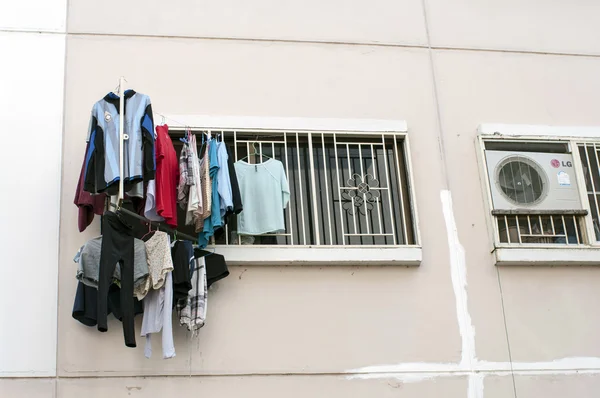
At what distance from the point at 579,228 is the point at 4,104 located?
498cm

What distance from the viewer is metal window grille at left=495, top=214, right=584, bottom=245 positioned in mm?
7781

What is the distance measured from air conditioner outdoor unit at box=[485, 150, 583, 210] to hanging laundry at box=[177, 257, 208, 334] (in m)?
2.61

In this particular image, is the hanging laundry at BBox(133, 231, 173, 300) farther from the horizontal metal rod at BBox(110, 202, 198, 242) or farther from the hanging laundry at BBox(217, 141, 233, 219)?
the hanging laundry at BBox(217, 141, 233, 219)

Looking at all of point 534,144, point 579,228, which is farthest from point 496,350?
point 534,144

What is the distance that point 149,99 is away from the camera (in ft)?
23.8

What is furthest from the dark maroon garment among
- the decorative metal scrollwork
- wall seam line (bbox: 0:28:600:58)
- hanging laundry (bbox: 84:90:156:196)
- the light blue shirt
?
the decorative metal scrollwork

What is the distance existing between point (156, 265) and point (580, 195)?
3.74 metres

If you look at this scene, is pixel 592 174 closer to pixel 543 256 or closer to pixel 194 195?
pixel 543 256

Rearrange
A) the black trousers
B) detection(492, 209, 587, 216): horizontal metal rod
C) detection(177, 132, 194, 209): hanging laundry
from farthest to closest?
detection(492, 209, 587, 216): horizontal metal rod, detection(177, 132, 194, 209): hanging laundry, the black trousers

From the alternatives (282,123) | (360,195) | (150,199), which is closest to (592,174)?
(360,195)

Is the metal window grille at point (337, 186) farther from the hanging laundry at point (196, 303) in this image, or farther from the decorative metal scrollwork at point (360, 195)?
the hanging laundry at point (196, 303)

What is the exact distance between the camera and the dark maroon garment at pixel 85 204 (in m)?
6.96

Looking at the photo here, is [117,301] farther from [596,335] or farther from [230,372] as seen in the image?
[596,335]

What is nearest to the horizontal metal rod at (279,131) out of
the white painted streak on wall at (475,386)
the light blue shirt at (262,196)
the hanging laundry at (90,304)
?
the light blue shirt at (262,196)
